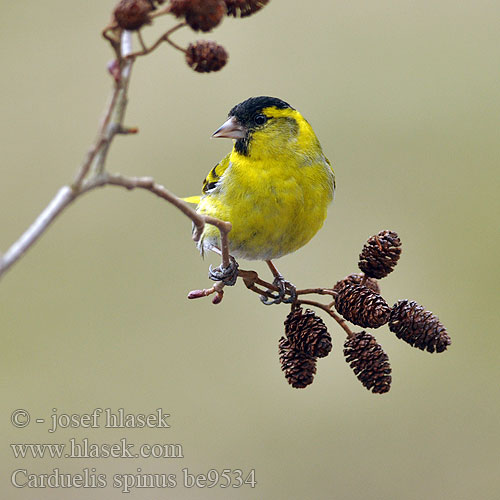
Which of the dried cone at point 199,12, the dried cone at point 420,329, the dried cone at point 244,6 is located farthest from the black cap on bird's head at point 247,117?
the dried cone at point 199,12

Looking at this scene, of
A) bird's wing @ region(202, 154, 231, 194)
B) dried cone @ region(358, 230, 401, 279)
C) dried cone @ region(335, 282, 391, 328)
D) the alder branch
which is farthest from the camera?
bird's wing @ region(202, 154, 231, 194)

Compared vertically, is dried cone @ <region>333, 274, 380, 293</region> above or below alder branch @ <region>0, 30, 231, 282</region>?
above

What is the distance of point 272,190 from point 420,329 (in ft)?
2.61

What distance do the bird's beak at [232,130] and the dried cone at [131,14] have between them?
1.23 meters

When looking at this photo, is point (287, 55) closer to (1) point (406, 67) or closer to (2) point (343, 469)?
(1) point (406, 67)

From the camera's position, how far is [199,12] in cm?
116

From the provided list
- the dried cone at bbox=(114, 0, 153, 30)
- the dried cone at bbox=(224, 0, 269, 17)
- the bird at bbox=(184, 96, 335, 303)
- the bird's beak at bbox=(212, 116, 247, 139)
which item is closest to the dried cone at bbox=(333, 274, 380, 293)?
the bird at bbox=(184, 96, 335, 303)

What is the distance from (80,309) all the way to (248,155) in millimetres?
3092

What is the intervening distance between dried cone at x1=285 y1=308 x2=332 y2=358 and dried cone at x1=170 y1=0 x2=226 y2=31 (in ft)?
2.88

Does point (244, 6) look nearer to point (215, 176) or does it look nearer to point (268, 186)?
point (268, 186)

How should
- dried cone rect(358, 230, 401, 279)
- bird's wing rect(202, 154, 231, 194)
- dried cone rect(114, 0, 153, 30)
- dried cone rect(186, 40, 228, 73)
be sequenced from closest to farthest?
1. dried cone rect(114, 0, 153, 30)
2. dried cone rect(186, 40, 228, 73)
3. dried cone rect(358, 230, 401, 279)
4. bird's wing rect(202, 154, 231, 194)

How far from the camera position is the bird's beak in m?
2.35

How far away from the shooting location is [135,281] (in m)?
5.24

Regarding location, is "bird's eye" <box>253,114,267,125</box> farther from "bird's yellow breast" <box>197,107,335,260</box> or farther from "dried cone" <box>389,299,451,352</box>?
"dried cone" <box>389,299,451,352</box>
